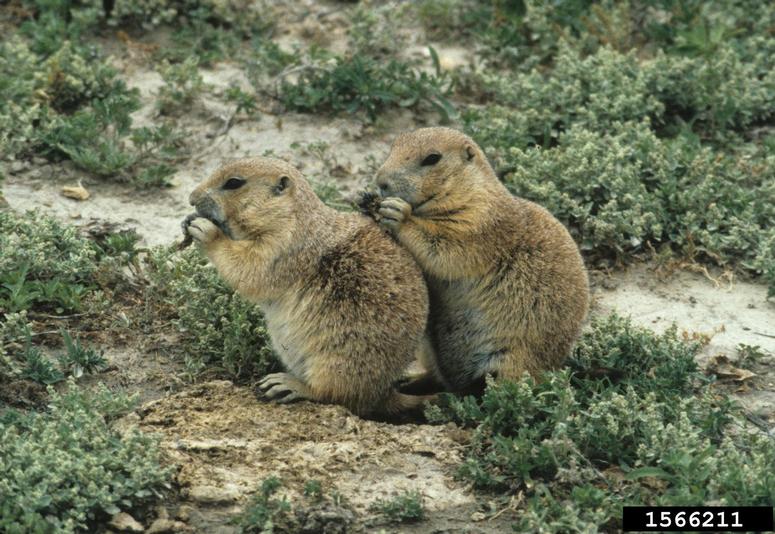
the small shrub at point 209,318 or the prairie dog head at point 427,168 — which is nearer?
the prairie dog head at point 427,168

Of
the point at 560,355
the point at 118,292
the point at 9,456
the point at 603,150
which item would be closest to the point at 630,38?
the point at 603,150

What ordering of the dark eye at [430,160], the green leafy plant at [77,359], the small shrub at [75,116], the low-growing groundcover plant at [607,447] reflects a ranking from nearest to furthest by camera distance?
the low-growing groundcover plant at [607,447] → the green leafy plant at [77,359] → the dark eye at [430,160] → the small shrub at [75,116]

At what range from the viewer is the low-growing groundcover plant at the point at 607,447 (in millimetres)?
5230

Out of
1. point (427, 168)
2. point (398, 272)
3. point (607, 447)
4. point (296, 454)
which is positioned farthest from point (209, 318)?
point (607, 447)

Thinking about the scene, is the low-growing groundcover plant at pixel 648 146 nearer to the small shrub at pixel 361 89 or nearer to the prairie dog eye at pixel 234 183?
the small shrub at pixel 361 89

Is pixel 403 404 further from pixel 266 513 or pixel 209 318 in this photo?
pixel 266 513

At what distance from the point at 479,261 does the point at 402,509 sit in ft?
5.63

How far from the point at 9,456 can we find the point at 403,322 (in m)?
2.17

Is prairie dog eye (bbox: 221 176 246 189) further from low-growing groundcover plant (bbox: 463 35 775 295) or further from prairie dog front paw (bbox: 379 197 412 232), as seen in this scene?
low-growing groundcover plant (bbox: 463 35 775 295)

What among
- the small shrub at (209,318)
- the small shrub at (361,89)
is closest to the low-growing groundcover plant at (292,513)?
the small shrub at (209,318)

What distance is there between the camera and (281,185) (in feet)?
20.7

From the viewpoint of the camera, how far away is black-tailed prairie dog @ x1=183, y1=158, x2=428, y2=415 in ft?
20.0

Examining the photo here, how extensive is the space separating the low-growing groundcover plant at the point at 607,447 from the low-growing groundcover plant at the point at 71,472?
1625 millimetres

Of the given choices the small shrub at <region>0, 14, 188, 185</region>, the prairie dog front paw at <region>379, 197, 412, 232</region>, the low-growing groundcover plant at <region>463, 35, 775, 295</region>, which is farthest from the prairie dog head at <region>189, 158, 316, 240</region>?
the low-growing groundcover plant at <region>463, 35, 775, 295</region>
